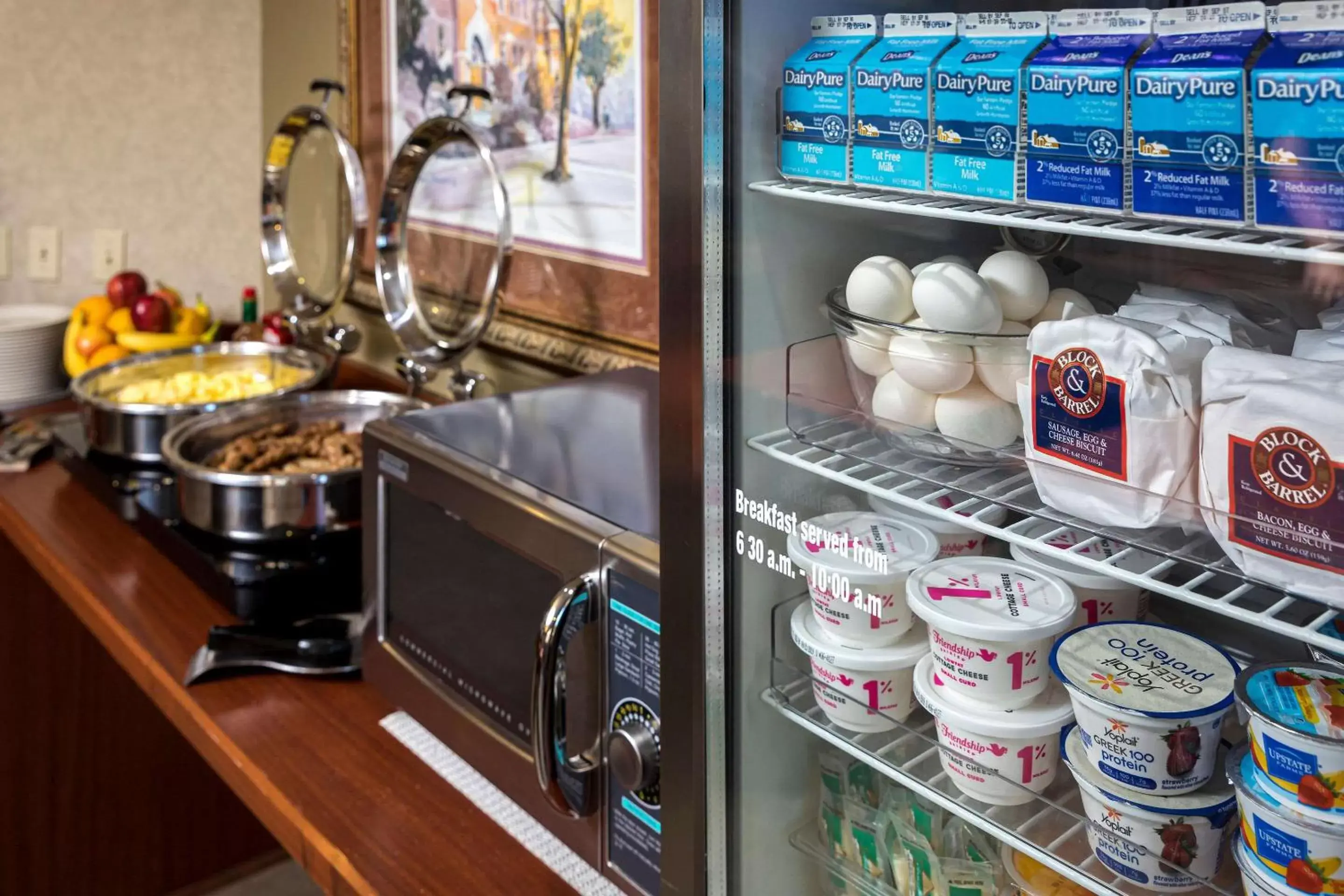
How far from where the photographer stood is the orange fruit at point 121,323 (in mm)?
2428

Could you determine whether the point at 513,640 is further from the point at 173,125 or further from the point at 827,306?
the point at 173,125

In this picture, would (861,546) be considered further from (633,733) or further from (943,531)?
(633,733)

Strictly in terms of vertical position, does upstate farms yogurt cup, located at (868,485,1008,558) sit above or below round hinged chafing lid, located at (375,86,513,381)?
below

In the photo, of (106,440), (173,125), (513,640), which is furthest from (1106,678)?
(173,125)

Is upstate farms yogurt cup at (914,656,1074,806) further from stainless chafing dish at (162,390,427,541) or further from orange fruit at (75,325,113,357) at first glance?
orange fruit at (75,325,113,357)

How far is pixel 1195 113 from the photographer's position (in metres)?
0.58

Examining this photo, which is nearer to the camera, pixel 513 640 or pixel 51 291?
pixel 513 640

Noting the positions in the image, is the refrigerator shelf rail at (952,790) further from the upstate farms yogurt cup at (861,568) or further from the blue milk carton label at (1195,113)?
the blue milk carton label at (1195,113)

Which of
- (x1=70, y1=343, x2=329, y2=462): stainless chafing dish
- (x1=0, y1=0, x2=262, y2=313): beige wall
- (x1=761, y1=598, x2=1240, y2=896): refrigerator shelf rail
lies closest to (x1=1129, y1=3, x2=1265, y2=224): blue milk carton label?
(x1=761, y1=598, x2=1240, y2=896): refrigerator shelf rail

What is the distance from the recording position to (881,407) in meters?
0.78

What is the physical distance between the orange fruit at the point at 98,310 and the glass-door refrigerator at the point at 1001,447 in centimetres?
200

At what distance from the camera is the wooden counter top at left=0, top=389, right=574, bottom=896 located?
1.14m

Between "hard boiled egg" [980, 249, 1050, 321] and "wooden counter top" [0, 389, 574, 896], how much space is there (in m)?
0.70

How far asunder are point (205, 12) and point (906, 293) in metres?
2.44
